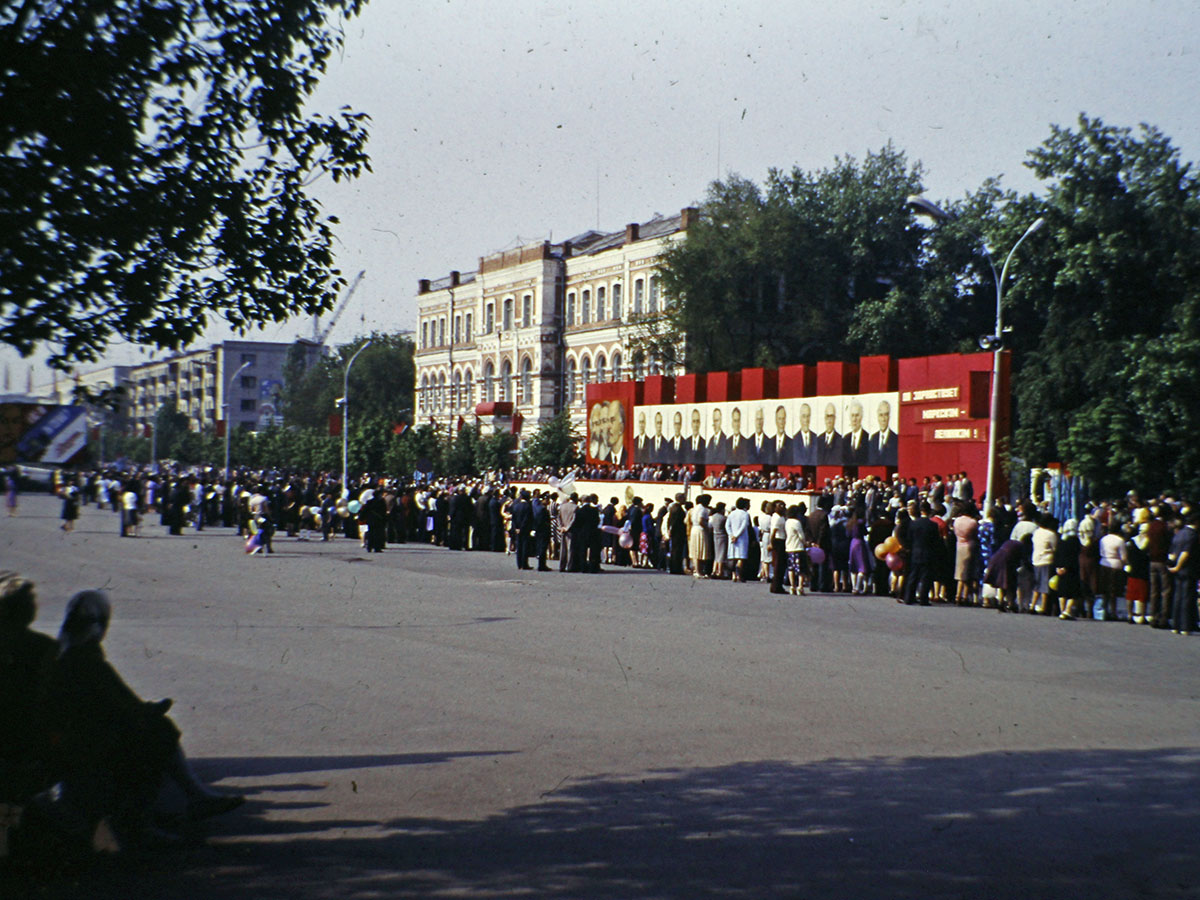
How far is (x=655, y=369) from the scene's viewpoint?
2350 inches

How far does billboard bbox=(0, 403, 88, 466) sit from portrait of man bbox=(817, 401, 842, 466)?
33.7 meters

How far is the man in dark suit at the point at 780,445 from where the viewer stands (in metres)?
41.3

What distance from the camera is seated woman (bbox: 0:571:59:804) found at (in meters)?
5.72

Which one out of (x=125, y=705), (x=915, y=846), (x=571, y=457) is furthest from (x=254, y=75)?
(x=571, y=457)

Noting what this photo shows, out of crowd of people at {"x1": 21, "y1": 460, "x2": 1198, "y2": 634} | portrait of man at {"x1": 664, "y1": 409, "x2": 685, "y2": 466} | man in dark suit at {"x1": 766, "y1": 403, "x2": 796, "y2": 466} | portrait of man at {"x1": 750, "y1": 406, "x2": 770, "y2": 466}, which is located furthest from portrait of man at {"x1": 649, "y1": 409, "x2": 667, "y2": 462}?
crowd of people at {"x1": 21, "y1": 460, "x2": 1198, "y2": 634}

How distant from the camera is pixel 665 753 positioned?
27.9 feet

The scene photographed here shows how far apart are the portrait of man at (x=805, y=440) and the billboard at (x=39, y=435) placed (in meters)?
34.8

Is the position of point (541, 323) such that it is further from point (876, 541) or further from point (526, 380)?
point (876, 541)

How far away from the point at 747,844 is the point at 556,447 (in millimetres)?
53243

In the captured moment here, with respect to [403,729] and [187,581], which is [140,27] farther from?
[187,581]

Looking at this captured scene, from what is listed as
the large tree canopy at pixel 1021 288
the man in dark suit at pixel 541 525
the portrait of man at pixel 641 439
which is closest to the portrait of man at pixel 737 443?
the portrait of man at pixel 641 439

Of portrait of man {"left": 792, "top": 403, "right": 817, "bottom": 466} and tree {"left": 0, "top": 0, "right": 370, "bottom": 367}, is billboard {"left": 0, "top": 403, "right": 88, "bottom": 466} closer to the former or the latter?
tree {"left": 0, "top": 0, "right": 370, "bottom": 367}

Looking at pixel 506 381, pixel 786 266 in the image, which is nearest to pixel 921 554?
pixel 786 266

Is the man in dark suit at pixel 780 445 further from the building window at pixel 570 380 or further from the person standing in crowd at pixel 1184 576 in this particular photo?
the building window at pixel 570 380
